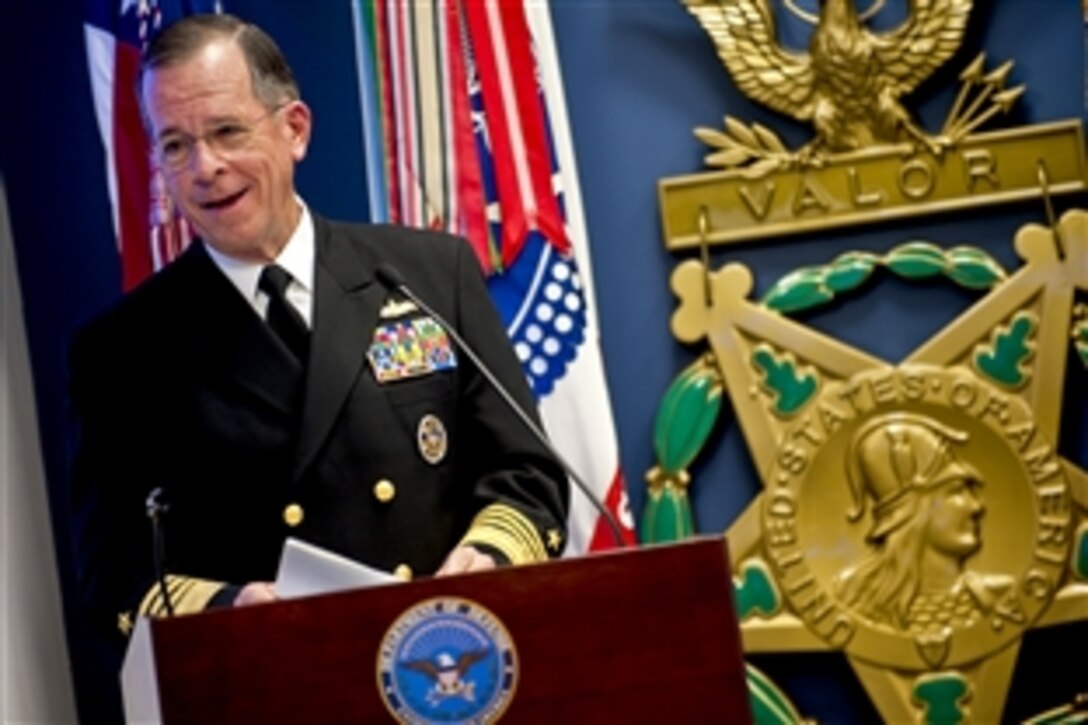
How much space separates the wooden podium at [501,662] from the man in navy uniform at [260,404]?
1.76 feet

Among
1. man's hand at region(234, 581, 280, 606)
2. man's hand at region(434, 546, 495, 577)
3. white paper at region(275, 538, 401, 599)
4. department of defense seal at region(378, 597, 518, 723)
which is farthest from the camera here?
man's hand at region(434, 546, 495, 577)

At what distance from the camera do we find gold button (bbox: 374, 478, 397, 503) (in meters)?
2.72

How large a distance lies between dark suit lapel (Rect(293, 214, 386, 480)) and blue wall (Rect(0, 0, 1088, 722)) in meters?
1.66

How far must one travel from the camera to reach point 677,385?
14.3ft

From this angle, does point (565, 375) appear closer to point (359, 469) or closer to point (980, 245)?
point (980, 245)

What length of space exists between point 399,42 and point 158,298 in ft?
5.25

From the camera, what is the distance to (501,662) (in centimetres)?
211

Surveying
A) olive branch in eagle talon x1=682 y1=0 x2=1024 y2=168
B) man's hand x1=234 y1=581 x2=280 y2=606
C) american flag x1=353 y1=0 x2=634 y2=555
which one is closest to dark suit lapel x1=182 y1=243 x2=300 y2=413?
man's hand x1=234 y1=581 x2=280 y2=606

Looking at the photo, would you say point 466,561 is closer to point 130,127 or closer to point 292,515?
point 292,515

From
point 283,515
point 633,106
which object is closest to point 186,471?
point 283,515

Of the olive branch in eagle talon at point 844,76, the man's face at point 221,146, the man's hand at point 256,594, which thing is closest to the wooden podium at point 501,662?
the man's hand at point 256,594

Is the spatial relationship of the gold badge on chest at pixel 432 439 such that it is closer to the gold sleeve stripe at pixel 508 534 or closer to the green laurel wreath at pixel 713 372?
the gold sleeve stripe at pixel 508 534

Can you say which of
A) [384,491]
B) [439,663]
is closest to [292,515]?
[384,491]

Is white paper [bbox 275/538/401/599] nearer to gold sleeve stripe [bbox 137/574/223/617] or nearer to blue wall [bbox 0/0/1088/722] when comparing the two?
gold sleeve stripe [bbox 137/574/223/617]
